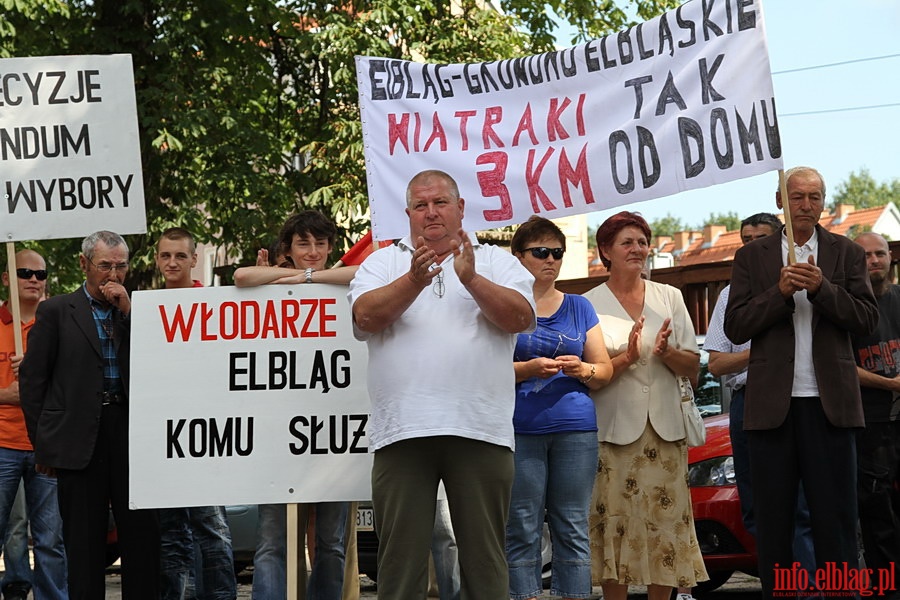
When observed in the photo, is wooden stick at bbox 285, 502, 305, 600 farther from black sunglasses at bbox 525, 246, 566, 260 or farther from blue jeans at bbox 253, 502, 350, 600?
black sunglasses at bbox 525, 246, 566, 260

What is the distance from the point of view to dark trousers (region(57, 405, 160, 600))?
6.75 metres

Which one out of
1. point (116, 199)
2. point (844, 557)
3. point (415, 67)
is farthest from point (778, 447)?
point (116, 199)

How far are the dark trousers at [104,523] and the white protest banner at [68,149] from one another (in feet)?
4.40

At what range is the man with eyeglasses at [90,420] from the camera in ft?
22.1

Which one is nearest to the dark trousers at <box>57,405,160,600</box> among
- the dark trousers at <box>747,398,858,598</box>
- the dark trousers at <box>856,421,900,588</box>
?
the dark trousers at <box>747,398,858,598</box>

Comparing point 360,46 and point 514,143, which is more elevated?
point 360,46

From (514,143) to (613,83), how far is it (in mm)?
638

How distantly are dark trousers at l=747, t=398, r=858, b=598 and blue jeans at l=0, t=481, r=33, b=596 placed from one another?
14.9 ft

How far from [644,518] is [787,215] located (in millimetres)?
1866

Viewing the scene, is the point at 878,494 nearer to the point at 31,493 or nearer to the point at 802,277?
the point at 802,277

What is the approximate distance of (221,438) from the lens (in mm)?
6355

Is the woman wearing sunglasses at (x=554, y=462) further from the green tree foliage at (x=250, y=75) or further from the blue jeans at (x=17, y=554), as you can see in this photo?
the green tree foliage at (x=250, y=75)

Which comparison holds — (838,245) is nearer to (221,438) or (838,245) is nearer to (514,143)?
(514,143)

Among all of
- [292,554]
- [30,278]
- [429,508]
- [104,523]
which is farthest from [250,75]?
[429,508]
